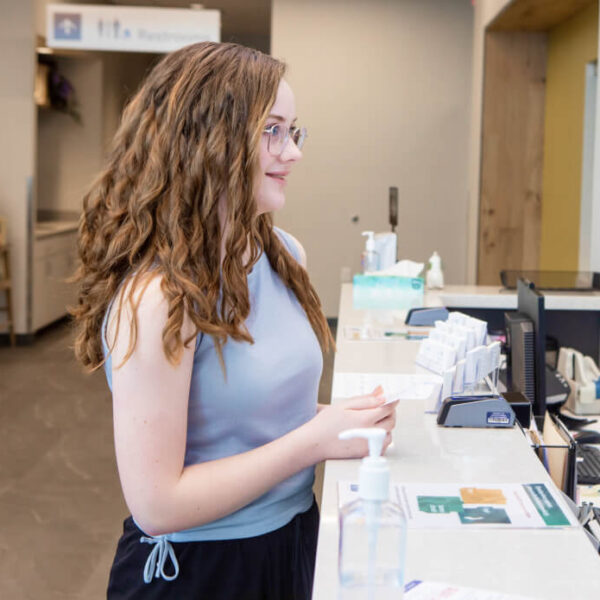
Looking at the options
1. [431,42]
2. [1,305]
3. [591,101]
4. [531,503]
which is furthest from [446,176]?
[531,503]

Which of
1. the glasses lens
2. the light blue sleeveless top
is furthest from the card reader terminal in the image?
the glasses lens

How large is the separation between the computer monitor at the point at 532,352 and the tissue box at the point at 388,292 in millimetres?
1617

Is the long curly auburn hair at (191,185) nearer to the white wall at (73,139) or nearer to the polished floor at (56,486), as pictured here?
the polished floor at (56,486)

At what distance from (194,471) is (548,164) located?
583 centimetres

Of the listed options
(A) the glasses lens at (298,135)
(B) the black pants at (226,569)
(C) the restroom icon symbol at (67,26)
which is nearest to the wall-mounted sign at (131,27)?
(C) the restroom icon symbol at (67,26)

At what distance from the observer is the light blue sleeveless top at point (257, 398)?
1.20m

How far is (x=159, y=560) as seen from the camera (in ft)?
4.13

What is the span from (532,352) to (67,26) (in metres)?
5.67

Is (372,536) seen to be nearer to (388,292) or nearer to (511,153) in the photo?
(388,292)

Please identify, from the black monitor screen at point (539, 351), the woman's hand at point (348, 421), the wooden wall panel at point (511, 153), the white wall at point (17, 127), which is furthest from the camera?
the white wall at point (17, 127)

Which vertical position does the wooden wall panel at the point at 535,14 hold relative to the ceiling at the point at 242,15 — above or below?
below

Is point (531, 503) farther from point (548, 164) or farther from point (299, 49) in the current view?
point (299, 49)

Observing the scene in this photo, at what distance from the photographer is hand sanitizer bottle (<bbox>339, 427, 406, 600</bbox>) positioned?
871 millimetres

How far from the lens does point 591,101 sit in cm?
553
